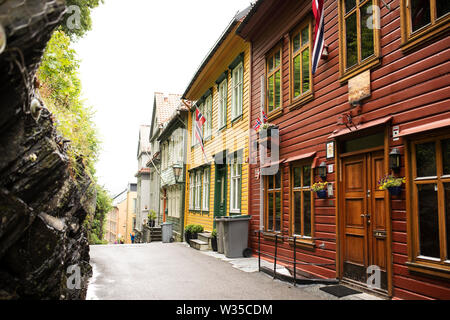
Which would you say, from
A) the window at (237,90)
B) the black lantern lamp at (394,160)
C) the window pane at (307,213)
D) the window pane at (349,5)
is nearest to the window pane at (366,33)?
the window pane at (349,5)

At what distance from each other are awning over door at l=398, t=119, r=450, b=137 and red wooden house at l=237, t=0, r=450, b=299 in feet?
0.07

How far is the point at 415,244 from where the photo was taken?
5.48 meters

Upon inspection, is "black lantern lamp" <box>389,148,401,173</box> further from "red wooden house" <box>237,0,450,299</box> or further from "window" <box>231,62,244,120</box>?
"window" <box>231,62,244,120</box>

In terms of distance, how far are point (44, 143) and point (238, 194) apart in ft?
29.8

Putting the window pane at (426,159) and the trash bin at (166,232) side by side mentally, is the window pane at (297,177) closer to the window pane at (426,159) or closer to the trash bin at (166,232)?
the window pane at (426,159)

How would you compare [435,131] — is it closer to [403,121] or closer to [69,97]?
[403,121]

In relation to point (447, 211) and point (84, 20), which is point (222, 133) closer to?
point (84, 20)

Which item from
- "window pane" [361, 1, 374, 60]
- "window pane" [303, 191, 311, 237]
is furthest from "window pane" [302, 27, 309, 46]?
"window pane" [303, 191, 311, 237]

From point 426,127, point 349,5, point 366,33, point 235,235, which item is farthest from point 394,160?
point 235,235

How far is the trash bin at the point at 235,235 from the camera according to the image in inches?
448

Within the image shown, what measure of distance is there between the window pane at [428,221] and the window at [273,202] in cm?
473

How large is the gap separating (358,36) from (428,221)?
3.60 meters

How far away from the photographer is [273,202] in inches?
411
